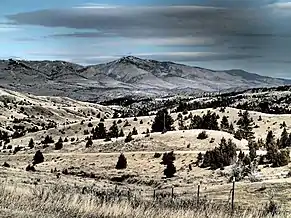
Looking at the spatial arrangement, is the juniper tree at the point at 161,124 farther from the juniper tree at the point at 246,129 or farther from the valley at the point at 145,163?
the juniper tree at the point at 246,129

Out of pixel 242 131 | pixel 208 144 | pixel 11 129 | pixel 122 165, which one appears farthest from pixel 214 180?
pixel 11 129

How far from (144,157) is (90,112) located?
121m

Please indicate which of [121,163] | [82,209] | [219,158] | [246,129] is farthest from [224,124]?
[82,209]

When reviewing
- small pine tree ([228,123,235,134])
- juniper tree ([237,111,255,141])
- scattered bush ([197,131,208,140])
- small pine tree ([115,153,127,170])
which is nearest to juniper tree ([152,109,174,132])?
small pine tree ([228,123,235,134])

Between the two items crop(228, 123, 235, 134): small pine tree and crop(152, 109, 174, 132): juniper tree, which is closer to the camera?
crop(228, 123, 235, 134): small pine tree

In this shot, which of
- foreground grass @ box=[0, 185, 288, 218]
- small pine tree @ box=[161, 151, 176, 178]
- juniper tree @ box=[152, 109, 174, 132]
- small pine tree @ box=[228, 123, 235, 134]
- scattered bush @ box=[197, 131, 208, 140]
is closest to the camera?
foreground grass @ box=[0, 185, 288, 218]

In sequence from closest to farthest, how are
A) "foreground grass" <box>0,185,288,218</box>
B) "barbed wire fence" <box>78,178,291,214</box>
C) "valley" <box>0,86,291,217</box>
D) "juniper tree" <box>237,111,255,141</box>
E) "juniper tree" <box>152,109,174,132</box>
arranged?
"foreground grass" <box>0,185,288,218</box>
"barbed wire fence" <box>78,178,291,214</box>
"valley" <box>0,86,291,217</box>
"juniper tree" <box>237,111,255,141</box>
"juniper tree" <box>152,109,174,132</box>

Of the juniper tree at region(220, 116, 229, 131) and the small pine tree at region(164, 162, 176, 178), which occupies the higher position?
the juniper tree at region(220, 116, 229, 131)

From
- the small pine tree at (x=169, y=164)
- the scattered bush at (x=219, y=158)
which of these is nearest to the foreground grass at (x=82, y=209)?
the small pine tree at (x=169, y=164)

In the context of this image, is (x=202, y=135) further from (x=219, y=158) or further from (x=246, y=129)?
(x=246, y=129)

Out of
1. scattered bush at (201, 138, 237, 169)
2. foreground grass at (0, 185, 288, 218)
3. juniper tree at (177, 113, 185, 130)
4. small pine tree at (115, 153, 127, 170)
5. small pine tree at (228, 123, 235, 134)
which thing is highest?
foreground grass at (0, 185, 288, 218)

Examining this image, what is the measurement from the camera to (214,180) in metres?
40.5

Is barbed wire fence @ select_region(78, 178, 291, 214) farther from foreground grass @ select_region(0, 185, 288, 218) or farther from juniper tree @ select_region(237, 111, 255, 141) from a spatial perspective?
juniper tree @ select_region(237, 111, 255, 141)

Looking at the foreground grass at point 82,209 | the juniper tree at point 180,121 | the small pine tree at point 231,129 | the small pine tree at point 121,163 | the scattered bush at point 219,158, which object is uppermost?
the foreground grass at point 82,209
